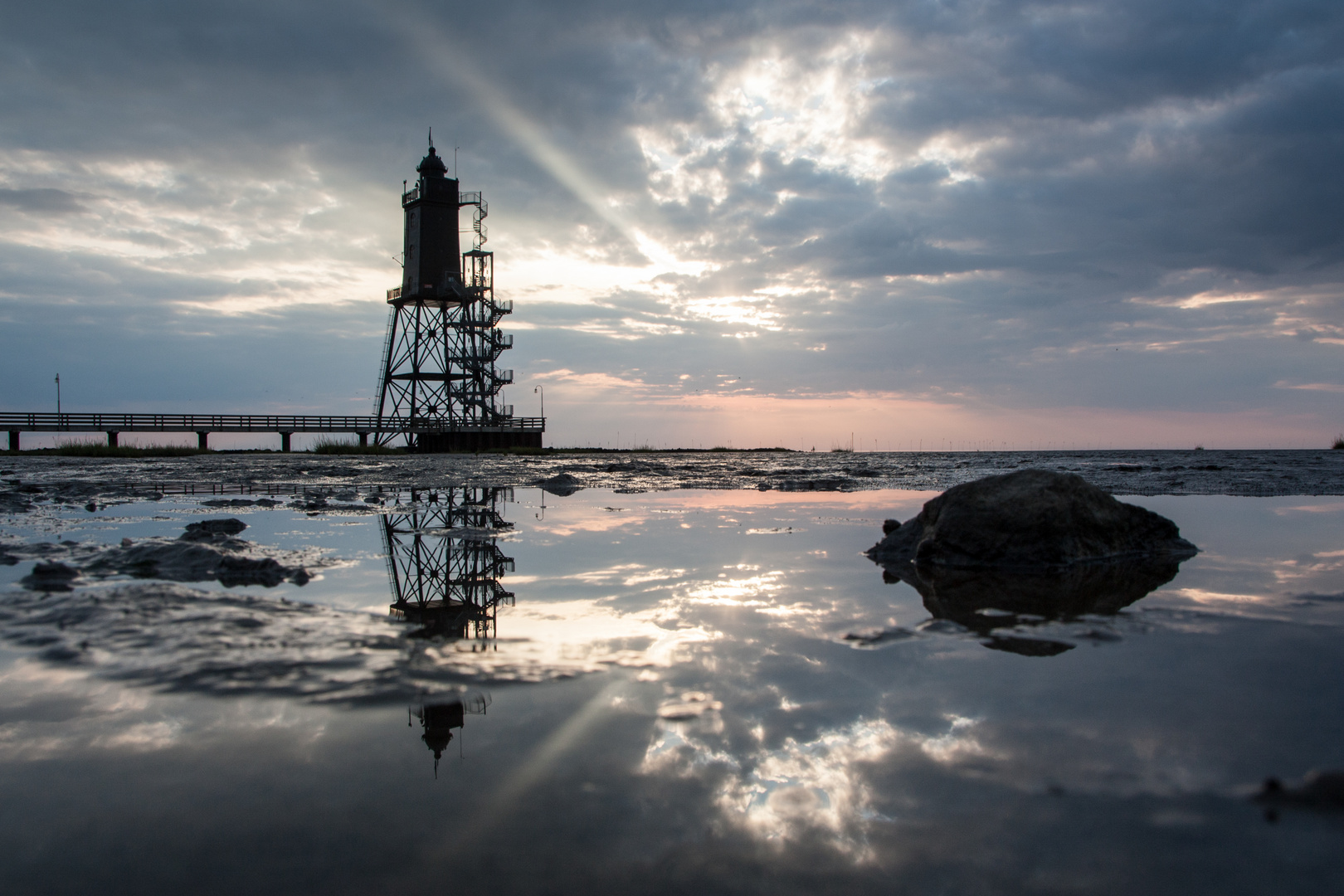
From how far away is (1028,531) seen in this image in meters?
5.37

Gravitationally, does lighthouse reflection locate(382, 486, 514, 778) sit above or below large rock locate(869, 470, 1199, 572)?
below

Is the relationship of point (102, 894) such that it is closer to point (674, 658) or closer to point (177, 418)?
point (674, 658)

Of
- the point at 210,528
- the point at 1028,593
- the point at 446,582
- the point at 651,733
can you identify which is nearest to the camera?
the point at 651,733

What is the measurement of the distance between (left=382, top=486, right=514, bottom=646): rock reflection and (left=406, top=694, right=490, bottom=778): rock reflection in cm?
80

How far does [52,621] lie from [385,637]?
64.3 inches

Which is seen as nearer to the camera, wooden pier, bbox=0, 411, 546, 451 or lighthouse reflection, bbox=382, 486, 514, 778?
lighthouse reflection, bbox=382, 486, 514, 778

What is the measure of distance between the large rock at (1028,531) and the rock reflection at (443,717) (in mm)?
3779

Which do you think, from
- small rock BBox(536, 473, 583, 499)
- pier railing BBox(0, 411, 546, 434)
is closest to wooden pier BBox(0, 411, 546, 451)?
pier railing BBox(0, 411, 546, 434)

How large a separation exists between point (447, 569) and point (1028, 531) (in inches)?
165

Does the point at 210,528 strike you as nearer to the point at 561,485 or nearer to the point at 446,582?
the point at 446,582

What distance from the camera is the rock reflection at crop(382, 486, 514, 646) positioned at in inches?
139

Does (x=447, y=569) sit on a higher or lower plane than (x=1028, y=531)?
lower

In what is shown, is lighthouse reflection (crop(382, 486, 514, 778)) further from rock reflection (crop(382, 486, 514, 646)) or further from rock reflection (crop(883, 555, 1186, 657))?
rock reflection (crop(883, 555, 1186, 657))

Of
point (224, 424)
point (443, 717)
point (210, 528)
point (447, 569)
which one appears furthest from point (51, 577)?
point (224, 424)
